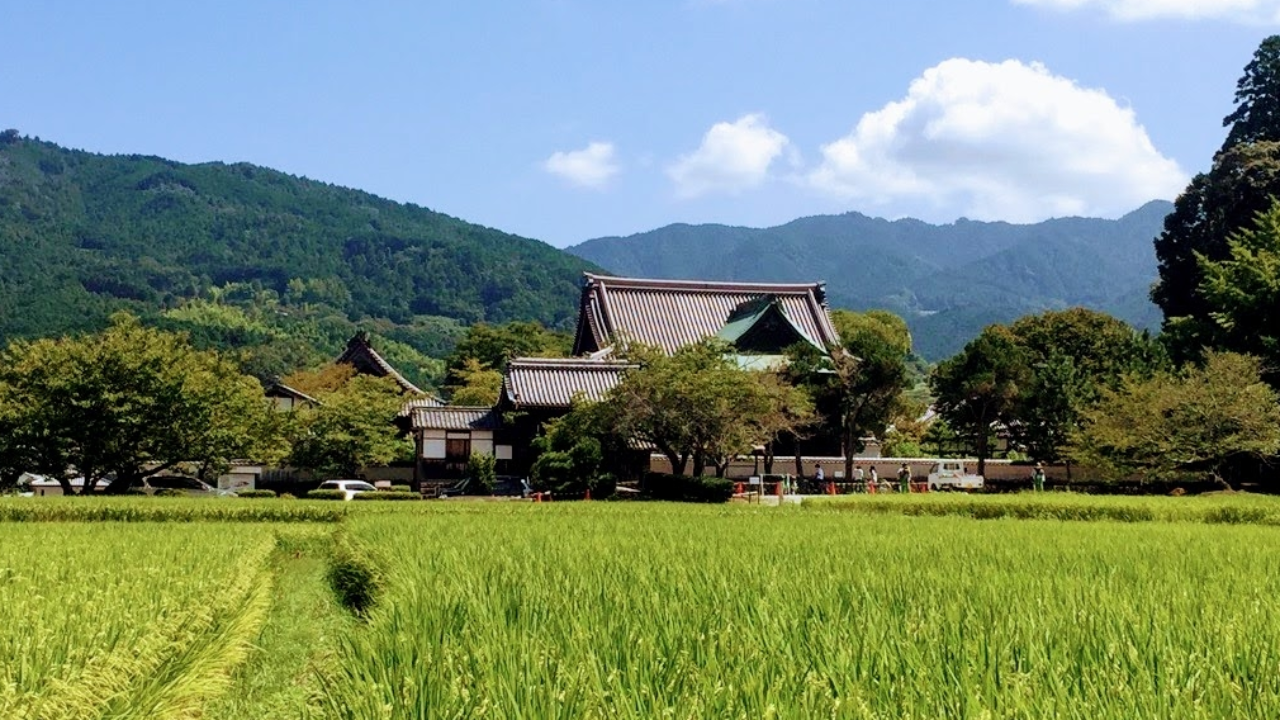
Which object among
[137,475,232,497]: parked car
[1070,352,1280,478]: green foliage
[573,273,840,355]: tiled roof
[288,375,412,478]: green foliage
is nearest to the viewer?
[1070,352,1280,478]: green foliage

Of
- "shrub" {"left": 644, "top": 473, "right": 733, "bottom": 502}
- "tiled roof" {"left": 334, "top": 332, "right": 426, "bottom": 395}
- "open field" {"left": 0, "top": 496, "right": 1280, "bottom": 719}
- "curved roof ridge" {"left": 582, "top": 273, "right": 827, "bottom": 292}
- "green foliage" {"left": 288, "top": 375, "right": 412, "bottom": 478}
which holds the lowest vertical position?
"shrub" {"left": 644, "top": 473, "right": 733, "bottom": 502}

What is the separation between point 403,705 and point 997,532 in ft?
32.4

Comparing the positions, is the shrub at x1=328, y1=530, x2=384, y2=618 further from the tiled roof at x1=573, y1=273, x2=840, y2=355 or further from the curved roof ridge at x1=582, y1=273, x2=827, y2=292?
the curved roof ridge at x1=582, y1=273, x2=827, y2=292

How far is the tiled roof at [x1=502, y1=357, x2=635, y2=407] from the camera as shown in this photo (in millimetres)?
32812

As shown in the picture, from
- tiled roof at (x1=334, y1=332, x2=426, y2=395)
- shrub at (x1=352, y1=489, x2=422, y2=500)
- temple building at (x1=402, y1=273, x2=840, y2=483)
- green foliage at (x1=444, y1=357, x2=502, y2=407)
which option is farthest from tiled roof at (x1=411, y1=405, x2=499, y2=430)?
tiled roof at (x1=334, y1=332, x2=426, y2=395)

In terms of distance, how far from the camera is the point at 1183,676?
350 cm

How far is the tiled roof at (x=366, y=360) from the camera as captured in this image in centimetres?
5028

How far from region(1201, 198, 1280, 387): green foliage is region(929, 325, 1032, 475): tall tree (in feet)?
19.7

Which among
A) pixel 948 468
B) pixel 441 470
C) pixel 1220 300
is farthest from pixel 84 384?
pixel 1220 300

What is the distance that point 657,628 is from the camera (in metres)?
4.52

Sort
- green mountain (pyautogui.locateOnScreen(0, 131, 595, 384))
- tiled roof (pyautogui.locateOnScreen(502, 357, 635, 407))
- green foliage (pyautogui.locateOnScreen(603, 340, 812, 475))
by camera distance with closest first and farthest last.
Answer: green foliage (pyautogui.locateOnScreen(603, 340, 812, 475)) < tiled roof (pyautogui.locateOnScreen(502, 357, 635, 407)) < green mountain (pyautogui.locateOnScreen(0, 131, 595, 384))

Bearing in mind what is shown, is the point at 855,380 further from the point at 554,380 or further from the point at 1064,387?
the point at 554,380

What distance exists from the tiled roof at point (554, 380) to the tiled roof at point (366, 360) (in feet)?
57.1

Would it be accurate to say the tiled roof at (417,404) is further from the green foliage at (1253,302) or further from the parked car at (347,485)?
the green foliage at (1253,302)
